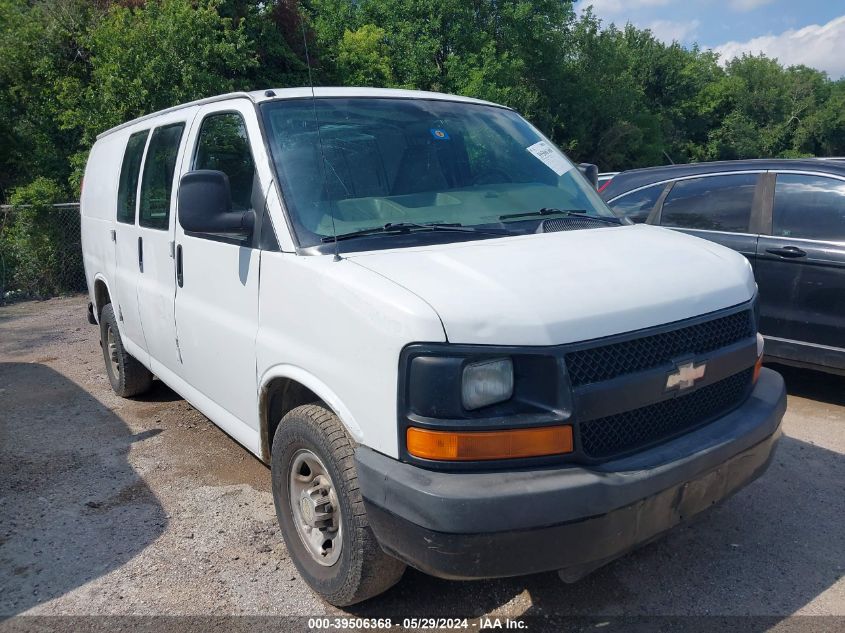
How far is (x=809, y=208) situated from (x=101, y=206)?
556 cm

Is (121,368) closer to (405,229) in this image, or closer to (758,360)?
(405,229)

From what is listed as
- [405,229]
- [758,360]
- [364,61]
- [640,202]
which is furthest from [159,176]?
[364,61]

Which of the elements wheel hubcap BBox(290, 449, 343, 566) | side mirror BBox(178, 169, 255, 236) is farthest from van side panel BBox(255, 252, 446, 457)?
wheel hubcap BBox(290, 449, 343, 566)

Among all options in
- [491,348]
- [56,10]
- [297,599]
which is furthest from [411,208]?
[56,10]

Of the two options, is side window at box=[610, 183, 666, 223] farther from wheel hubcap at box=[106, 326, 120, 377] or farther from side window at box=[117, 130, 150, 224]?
wheel hubcap at box=[106, 326, 120, 377]

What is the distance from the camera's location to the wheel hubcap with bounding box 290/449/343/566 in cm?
295

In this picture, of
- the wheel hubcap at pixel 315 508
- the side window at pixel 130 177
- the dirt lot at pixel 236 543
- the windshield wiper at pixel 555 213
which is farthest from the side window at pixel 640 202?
the wheel hubcap at pixel 315 508

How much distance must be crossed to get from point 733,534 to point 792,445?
144 centimetres

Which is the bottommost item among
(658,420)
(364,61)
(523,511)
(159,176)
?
(523,511)

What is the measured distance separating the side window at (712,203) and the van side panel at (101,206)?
460 centimetres

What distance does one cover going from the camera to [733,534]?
3.64 m

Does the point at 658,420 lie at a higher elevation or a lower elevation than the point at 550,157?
lower

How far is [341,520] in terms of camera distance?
2.75 metres

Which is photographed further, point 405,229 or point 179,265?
point 179,265
